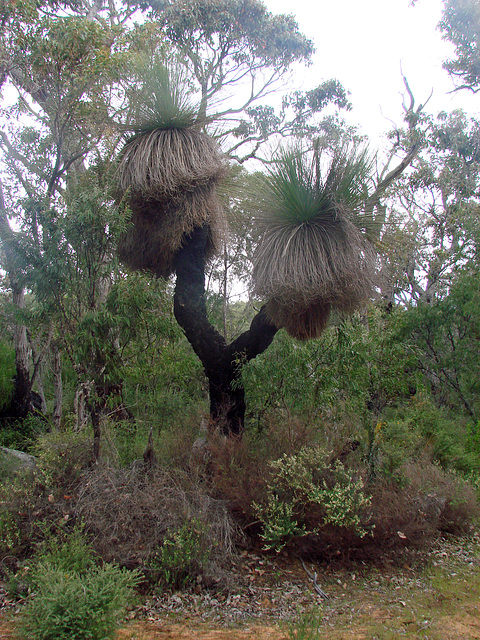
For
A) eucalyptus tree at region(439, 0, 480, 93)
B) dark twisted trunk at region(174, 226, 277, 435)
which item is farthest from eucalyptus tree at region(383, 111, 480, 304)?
dark twisted trunk at region(174, 226, 277, 435)

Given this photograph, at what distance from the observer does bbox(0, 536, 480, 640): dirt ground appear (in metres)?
3.71

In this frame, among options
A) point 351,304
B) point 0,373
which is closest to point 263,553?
point 351,304

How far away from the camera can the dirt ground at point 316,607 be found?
3.71 meters

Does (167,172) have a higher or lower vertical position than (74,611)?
higher

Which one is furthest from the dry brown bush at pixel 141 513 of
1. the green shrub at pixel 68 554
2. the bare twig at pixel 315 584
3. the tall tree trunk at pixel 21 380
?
the tall tree trunk at pixel 21 380

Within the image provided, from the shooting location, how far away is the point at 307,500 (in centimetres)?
495

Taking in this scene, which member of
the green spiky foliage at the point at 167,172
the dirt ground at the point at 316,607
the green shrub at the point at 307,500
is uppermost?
the green spiky foliage at the point at 167,172

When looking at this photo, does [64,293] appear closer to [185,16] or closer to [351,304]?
[351,304]

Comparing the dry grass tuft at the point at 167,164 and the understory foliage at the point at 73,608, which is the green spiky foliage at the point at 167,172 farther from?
the understory foliage at the point at 73,608

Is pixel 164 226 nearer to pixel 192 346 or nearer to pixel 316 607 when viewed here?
pixel 192 346

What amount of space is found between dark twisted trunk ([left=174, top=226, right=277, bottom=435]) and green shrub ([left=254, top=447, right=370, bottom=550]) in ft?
4.09

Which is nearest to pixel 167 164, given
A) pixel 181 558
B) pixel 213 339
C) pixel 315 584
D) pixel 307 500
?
pixel 213 339

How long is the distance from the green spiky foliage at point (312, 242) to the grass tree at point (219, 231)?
0.5 inches

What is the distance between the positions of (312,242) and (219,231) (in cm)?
159
